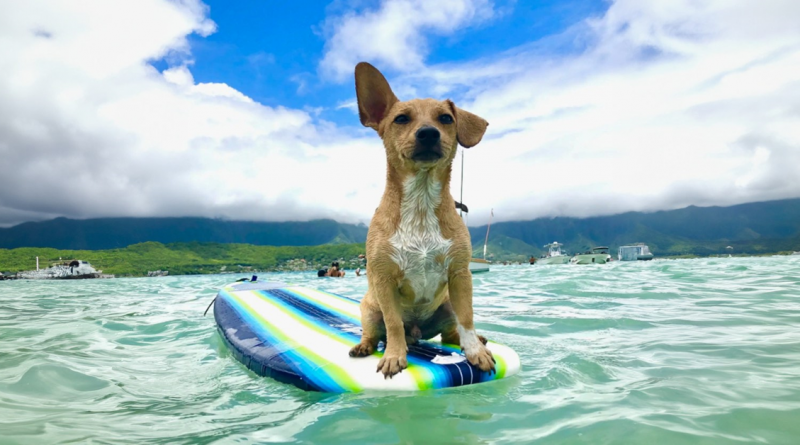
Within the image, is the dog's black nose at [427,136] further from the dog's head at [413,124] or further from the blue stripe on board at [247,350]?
the blue stripe on board at [247,350]

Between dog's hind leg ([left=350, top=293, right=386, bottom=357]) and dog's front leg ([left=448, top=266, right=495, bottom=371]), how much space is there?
68 centimetres

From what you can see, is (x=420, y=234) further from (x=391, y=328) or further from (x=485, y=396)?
(x=485, y=396)

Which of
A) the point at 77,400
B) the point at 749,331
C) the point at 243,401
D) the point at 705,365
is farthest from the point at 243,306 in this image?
the point at 749,331

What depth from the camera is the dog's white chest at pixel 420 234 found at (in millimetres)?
2934

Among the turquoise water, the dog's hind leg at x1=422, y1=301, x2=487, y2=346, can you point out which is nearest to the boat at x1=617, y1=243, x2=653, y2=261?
the turquoise water

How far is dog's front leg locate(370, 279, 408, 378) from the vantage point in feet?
9.68

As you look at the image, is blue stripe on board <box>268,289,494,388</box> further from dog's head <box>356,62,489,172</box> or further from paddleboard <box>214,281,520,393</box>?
dog's head <box>356,62,489,172</box>

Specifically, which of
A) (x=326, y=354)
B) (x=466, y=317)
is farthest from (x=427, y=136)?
(x=326, y=354)

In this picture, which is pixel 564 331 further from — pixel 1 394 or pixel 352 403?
pixel 1 394

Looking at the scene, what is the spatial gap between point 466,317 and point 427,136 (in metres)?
1.32

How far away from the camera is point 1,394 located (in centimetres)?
318

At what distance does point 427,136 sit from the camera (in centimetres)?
274

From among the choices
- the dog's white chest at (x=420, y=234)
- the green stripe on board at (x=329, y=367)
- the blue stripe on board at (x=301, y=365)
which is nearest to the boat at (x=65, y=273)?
the blue stripe on board at (x=301, y=365)

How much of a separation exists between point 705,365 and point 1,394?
5399 millimetres
